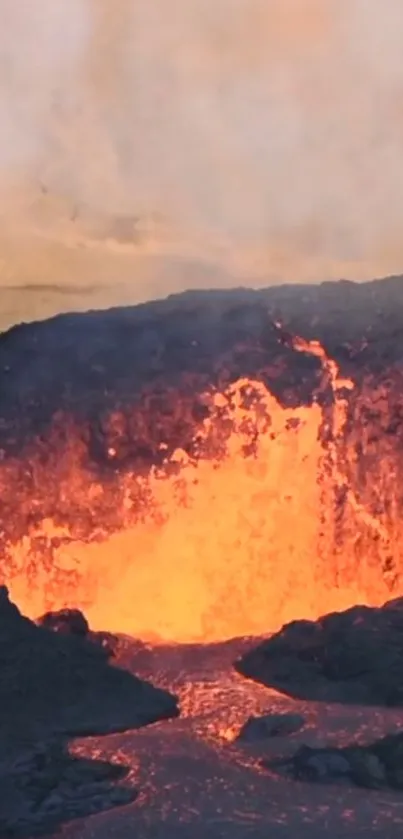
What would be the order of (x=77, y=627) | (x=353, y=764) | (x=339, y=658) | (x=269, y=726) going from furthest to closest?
(x=77, y=627), (x=339, y=658), (x=269, y=726), (x=353, y=764)

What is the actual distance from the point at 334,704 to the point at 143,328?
1.69m

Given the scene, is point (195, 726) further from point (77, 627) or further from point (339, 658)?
point (77, 627)

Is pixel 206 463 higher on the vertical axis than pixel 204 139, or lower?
lower

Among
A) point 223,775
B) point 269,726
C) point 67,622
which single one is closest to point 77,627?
point 67,622

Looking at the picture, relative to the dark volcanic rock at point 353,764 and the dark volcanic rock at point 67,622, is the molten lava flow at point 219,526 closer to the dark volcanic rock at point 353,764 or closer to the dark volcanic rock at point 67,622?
the dark volcanic rock at point 67,622

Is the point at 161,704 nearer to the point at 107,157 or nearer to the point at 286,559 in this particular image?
the point at 286,559

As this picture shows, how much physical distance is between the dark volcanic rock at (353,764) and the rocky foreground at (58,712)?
430mm

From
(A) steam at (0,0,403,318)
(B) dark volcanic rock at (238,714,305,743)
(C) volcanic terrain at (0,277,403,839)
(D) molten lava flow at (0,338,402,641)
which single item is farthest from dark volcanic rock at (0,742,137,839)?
(A) steam at (0,0,403,318)

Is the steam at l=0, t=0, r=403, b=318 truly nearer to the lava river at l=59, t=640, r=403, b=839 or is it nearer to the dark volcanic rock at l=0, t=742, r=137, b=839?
the lava river at l=59, t=640, r=403, b=839

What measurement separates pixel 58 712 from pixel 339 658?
869 millimetres

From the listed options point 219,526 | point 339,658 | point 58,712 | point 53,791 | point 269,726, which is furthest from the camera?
point 219,526

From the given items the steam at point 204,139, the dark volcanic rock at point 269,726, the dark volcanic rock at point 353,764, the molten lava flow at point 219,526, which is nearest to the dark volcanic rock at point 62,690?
the dark volcanic rock at point 269,726

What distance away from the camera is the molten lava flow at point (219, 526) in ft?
15.5

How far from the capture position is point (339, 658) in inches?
155
